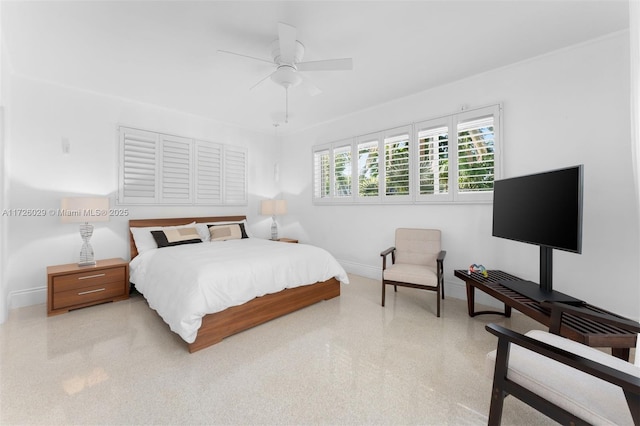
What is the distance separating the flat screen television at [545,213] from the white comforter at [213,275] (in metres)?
2.00

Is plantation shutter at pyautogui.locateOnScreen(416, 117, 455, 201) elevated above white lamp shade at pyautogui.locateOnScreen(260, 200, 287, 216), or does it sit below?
above

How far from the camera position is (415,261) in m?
3.71

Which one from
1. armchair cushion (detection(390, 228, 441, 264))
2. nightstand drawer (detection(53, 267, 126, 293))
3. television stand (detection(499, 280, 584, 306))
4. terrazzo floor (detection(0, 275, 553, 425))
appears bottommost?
terrazzo floor (detection(0, 275, 553, 425))

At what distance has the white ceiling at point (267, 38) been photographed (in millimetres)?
2221

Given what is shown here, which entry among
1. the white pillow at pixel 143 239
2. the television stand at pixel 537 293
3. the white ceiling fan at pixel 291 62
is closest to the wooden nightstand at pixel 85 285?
the white pillow at pixel 143 239

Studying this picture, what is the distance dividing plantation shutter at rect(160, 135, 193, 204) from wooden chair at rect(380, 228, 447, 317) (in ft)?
11.6

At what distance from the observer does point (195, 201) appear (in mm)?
4832

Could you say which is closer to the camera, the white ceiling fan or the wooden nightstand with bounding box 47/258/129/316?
the white ceiling fan

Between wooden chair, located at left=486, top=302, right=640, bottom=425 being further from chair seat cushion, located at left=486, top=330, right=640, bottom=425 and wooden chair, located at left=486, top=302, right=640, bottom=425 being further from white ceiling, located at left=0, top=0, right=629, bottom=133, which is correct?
white ceiling, located at left=0, top=0, right=629, bottom=133

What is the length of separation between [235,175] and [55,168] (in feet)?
8.46

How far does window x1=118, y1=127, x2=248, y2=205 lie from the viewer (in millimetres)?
4148

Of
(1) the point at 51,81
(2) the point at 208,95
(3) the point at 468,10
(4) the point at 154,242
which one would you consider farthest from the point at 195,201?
(3) the point at 468,10

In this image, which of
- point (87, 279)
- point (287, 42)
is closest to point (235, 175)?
point (87, 279)

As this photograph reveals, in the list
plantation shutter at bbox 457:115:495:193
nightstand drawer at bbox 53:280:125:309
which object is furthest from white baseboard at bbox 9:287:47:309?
plantation shutter at bbox 457:115:495:193
